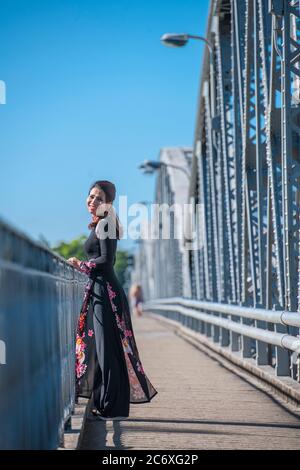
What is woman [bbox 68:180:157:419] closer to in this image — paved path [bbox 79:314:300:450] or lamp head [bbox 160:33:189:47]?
paved path [bbox 79:314:300:450]

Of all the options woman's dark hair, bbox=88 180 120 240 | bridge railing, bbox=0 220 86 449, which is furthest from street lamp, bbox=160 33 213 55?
bridge railing, bbox=0 220 86 449

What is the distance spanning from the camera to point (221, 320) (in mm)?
16469

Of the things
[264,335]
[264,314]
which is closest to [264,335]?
[264,335]

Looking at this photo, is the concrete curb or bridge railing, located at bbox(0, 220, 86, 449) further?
the concrete curb

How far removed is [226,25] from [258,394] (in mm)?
9970

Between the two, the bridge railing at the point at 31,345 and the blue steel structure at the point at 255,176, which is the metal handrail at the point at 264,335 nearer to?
the blue steel structure at the point at 255,176

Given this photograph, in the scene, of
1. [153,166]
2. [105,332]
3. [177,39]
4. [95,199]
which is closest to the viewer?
[105,332]

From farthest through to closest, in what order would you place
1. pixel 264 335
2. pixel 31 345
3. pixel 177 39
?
1. pixel 177 39
2. pixel 264 335
3. pixel 31 345

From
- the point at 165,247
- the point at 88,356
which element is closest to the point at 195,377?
the point at 88,356

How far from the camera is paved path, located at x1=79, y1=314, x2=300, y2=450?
23.8 feet

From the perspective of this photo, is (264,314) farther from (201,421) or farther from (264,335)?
(201,421)

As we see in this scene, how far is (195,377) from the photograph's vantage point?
12781mm

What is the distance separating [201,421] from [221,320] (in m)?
8.00
